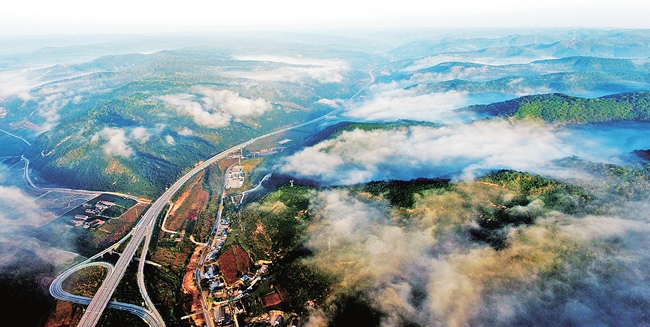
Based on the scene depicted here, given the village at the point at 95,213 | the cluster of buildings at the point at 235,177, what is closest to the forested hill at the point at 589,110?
the cluster of buildings at the point at 235,177

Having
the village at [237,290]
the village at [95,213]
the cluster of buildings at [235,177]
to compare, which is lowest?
the village at [237,290]

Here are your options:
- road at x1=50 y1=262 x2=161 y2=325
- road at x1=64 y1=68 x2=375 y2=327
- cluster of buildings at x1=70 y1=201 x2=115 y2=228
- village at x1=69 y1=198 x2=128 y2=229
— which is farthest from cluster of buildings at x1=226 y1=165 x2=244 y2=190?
road at x1=50 y1=262 x2=161 y2=325

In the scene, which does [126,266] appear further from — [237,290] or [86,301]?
[237,290]

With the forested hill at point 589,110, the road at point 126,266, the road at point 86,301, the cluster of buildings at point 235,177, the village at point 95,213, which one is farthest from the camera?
the forested hill at point 589,110

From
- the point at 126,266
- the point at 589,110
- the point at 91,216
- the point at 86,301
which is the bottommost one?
the point at 126,266

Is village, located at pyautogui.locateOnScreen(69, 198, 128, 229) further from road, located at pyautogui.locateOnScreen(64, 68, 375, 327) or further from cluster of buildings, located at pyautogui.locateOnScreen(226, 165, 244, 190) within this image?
cluster of buildings, located at pyautogui.locateOnScreen(226, 165, 244, 190)

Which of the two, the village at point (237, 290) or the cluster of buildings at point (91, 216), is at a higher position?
the cluster of buildings at point (91, 216)

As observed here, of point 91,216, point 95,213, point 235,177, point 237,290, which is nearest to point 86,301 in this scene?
point 237,290

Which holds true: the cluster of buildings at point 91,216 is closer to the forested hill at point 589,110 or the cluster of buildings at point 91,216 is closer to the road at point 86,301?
the road at point 86,301
